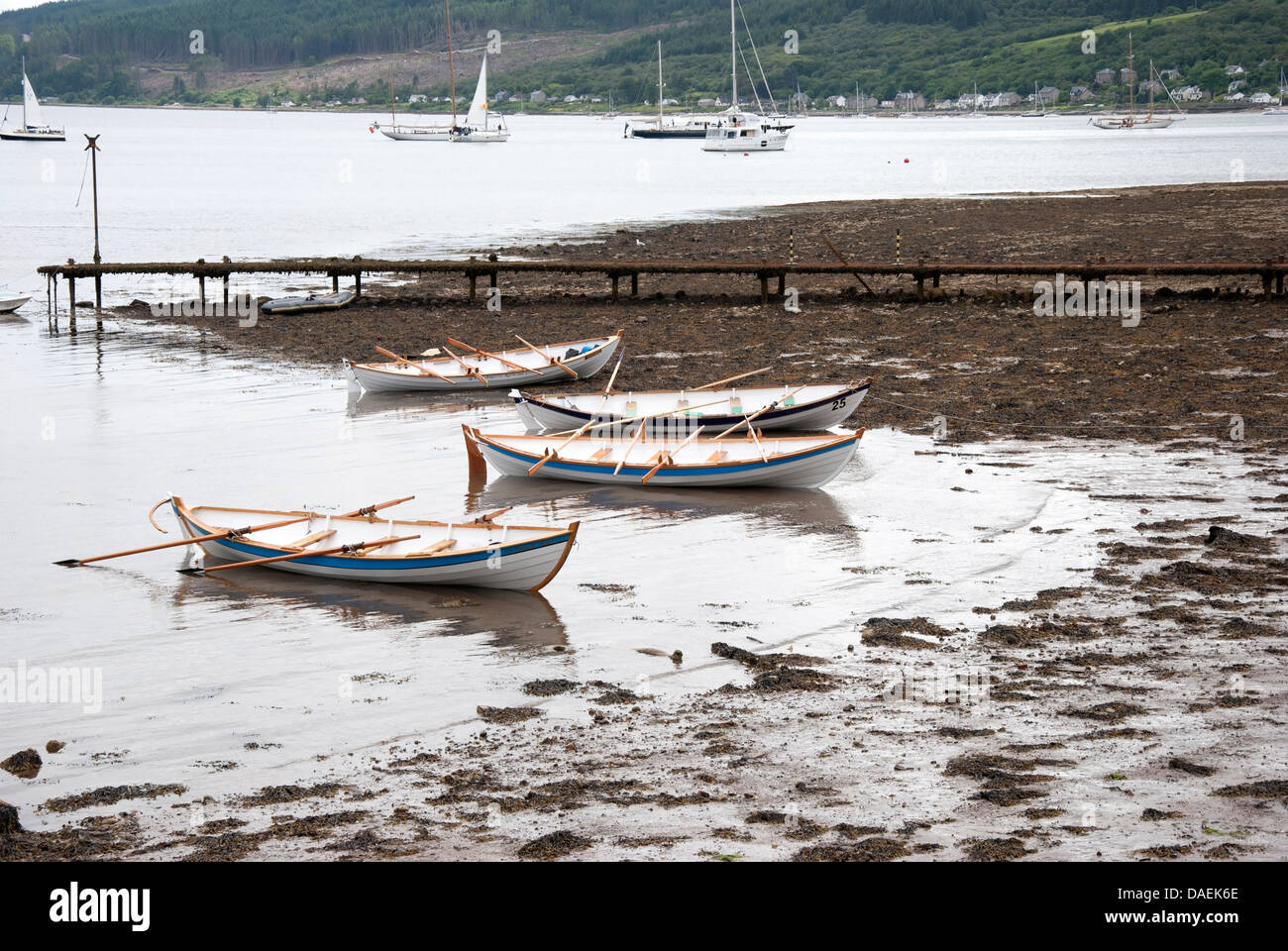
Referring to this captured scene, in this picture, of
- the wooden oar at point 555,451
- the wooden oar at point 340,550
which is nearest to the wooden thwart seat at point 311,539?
the wooden oar at point 340,550

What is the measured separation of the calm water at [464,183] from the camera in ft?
234

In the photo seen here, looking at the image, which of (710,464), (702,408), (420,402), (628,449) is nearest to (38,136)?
(420,402)

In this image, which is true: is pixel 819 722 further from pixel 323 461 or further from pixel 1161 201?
pixel 1161 201

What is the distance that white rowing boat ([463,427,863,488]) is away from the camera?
2114 centimetres

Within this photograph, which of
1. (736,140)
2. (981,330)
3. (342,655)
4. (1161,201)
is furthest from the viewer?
(736,140)

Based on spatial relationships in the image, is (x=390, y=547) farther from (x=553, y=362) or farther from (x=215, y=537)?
(x=553, y=362)

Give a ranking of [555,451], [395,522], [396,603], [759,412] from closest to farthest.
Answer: [396,603]
[395,522]
[555,451]
[759,412]

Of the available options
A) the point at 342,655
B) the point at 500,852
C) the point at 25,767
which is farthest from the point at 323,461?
the point at 500,852

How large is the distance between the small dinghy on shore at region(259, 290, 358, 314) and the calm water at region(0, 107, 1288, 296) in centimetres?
1113

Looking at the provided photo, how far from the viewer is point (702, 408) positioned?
80.3 ft

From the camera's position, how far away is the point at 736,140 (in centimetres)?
17138

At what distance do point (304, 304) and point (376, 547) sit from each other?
2589 centimetres

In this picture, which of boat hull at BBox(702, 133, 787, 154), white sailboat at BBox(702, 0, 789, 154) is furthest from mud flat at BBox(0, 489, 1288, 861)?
boat hull at BBox(702, 133, 787, 154)

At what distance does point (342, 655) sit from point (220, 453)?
36.2ft
